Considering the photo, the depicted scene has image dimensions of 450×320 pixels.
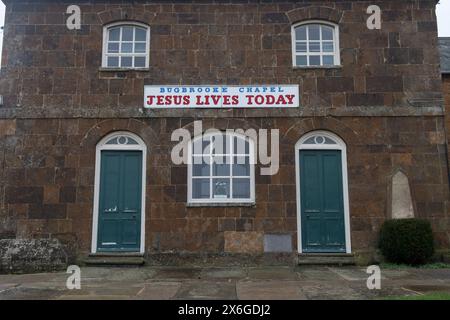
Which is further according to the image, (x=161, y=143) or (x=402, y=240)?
(x=161, y=143)

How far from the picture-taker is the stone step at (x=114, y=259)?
35.4 feet

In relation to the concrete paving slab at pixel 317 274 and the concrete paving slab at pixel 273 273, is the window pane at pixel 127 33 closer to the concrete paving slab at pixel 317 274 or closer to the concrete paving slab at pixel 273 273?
the concrete paving slab at pixel 273 273

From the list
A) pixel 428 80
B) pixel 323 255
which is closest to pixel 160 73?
pixel 323 255

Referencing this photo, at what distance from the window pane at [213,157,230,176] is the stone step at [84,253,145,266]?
2.70 m

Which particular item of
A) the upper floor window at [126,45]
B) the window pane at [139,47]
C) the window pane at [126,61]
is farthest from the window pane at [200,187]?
the window pane at [139,47]

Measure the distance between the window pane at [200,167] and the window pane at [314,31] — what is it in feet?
13.7

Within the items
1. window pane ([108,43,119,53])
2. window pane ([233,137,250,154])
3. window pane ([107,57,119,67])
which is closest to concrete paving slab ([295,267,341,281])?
window pane ([233,137,250,154])

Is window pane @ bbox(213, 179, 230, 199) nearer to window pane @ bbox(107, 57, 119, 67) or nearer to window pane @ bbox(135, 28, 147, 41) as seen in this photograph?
window pane @ bbox(107, 57, 119, 67)

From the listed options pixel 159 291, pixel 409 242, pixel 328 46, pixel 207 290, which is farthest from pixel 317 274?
pixel 328 46

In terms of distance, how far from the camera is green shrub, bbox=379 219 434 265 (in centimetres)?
1040

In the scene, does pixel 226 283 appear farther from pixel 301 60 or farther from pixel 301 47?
pixel 301 47

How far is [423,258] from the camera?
413 inches

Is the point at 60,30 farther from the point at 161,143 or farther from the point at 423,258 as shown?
the point at 423,258
